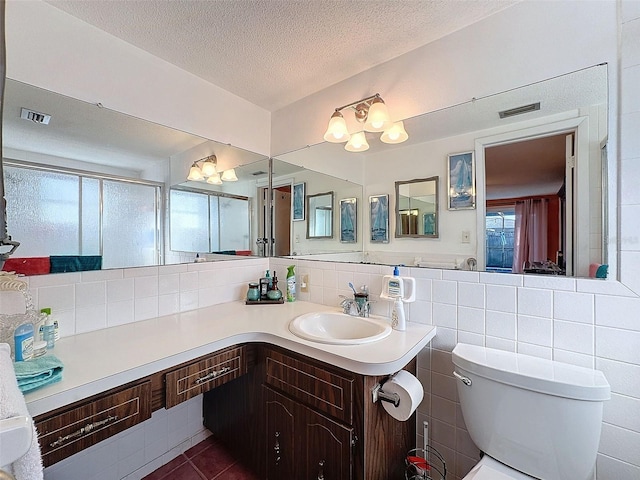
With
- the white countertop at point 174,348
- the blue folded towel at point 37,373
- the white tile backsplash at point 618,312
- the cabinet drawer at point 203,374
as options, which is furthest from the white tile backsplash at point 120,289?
the white tile backsplash at point 618,312

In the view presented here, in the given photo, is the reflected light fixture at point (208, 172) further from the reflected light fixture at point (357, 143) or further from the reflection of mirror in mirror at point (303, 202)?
the reflected light fixture at point (357, 143)

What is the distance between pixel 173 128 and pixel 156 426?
1680 millimetres

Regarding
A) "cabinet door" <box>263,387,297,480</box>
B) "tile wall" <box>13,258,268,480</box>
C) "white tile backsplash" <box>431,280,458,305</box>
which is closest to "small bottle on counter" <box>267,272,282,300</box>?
"tile wall" <box>13,258,268,480</box>

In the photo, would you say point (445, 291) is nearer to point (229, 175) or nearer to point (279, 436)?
point (279, 436)

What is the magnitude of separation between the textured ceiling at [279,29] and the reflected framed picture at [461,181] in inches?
23.5

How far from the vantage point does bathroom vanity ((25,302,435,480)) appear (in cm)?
90

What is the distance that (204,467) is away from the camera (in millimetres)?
1594

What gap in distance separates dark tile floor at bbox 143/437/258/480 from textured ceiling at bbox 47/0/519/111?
223 cm

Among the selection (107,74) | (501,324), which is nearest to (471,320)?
(501,324)

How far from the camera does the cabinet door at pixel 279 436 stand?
124 cm

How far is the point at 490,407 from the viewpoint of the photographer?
103 cm

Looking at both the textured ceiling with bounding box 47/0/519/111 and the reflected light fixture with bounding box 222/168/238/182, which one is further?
the reflected light fixture with bounding box 222/168/238/182

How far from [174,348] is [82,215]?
31.0 inches

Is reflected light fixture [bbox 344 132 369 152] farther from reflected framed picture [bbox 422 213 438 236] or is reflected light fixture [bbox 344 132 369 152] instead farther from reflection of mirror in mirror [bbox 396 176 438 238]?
reflected framed picture [bbox 422 213 438 236]
